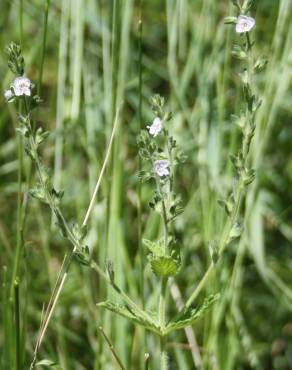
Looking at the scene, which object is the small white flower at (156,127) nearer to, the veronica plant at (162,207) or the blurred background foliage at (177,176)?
the veronica plant at (162,207)

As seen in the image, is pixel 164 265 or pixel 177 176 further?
pixel 177 176

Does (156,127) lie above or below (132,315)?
above

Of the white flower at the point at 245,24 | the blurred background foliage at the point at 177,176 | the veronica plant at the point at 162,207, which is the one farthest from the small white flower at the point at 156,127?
the blurred background foliage at the point at 177,176

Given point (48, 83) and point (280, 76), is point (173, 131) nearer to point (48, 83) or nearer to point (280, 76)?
point (280, 76)

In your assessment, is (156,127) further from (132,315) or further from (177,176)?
(177,176)

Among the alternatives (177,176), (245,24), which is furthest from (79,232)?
(177,176)

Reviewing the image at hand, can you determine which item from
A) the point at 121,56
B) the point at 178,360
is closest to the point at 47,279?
the point at 178,360

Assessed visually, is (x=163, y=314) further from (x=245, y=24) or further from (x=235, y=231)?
(x=245, y=24)

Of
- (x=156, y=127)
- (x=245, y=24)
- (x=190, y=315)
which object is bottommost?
(x=190, y=315)
